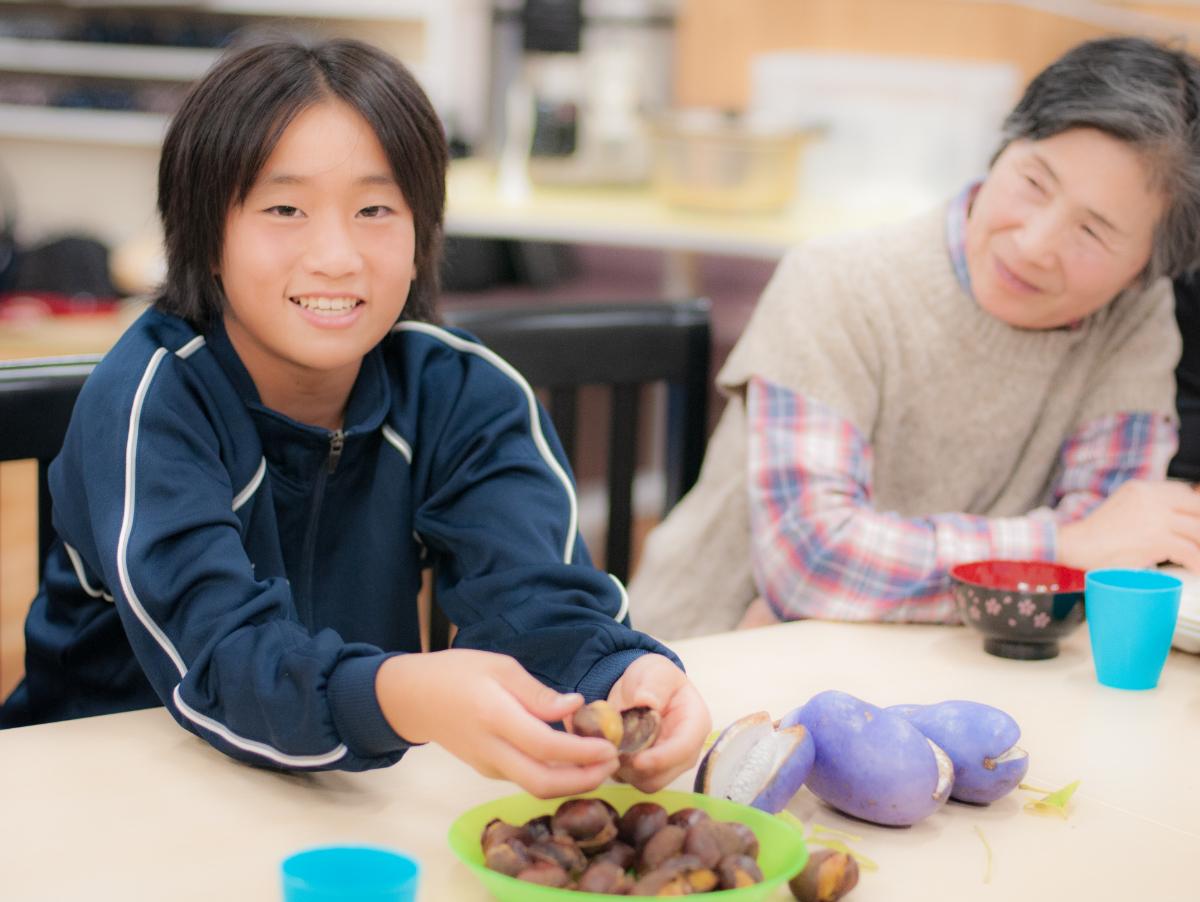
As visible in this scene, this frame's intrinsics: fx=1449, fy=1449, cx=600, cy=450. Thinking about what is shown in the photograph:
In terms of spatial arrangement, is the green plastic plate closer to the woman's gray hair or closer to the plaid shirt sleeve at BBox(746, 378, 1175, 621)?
the plaid shirt sleeve at BBox(746, 378, 1175, 621)

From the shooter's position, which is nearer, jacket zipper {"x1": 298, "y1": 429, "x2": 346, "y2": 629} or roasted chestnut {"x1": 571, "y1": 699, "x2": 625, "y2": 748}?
roasted chestnut {"x1": 571, "y1": 699, "x2": 625, "y2": 748}

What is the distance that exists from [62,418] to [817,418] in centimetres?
68

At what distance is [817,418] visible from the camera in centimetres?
139

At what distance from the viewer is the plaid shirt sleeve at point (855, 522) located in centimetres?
126

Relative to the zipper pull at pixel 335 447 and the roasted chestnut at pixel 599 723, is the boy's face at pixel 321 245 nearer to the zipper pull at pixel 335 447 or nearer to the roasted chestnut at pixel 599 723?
the zipper pull at pixel 335 447

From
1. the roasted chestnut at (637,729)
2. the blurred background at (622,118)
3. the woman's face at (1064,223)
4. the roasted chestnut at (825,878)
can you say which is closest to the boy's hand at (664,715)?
the roasted chestnut at (637,729)

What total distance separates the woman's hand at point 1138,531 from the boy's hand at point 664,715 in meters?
0.52

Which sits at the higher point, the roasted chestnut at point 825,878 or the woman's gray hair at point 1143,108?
the woman's gray hair at point 1143,108

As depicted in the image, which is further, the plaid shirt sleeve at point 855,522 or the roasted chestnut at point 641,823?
the plaid shirt sleeve at point 855,522

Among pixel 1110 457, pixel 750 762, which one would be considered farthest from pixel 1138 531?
pixel 750 762

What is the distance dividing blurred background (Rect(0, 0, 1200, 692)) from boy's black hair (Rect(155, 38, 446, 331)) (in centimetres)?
101

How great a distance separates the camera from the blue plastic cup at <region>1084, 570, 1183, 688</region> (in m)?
1.05

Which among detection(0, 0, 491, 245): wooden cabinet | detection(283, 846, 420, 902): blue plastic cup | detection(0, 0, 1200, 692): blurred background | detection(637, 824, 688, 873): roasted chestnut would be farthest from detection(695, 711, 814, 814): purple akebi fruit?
detection(0, 0, 491, 245): wooden cabinet

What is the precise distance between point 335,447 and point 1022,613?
54 centimetres
